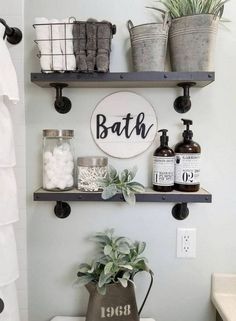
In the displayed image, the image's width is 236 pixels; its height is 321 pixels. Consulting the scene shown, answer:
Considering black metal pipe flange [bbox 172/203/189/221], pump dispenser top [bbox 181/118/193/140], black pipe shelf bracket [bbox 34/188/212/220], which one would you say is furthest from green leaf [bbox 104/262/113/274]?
pump dispenser top [bbox 181/118/193/140]

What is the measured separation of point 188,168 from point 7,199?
0.64 m

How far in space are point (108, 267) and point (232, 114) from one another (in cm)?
75

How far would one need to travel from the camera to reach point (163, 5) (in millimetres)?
1149

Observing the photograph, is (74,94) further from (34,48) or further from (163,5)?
(163,5)

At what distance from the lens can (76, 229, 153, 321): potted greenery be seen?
3.47 feet

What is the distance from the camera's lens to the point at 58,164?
3.58 feet

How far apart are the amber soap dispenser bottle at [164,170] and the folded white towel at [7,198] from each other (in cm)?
51

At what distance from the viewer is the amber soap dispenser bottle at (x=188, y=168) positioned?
42.9 inches

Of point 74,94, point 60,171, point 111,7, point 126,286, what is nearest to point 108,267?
point 126,286

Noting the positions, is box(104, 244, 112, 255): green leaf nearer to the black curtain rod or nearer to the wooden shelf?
the wooden shelf

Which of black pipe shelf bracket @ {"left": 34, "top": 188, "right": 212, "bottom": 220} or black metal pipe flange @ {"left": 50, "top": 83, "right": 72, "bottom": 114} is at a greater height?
black metal pipe flange @ {"left": 50, "top": 83, "right": 72, "bottom": 114}

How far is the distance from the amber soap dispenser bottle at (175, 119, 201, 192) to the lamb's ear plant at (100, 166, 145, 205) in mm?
145

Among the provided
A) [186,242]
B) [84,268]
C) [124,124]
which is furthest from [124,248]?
[124,124]

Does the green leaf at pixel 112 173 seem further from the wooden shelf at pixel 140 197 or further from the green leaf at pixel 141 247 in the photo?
the green leaf at pixel 141 247
